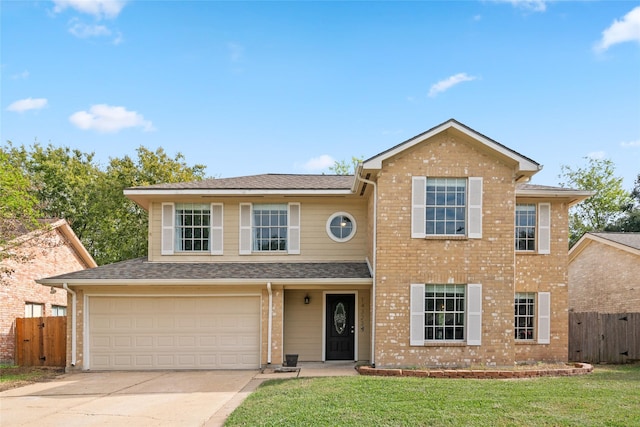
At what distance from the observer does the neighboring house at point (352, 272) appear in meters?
12.8

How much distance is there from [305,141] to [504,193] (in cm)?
1612

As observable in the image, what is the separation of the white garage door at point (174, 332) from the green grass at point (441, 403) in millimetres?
3298

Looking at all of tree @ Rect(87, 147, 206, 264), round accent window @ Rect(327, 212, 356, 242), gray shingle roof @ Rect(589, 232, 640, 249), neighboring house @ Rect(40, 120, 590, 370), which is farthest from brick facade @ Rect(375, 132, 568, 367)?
tree @ Rect(87, 147, 206, 264)

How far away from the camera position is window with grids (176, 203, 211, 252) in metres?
15.4

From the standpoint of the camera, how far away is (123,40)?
1480cm

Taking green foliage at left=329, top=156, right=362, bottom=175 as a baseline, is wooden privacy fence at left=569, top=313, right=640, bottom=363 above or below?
below

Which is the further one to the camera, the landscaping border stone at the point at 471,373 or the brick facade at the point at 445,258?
the brick facade at the point at 445,258

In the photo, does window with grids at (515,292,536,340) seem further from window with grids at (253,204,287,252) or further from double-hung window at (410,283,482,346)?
window with grids at (253,204,287,252)

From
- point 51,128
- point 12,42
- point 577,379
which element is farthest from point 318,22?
point 51,128

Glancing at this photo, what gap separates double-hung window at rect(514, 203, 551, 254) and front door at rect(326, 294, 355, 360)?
5.21 meters

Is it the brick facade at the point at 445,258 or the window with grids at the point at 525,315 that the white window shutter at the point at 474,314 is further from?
the window with grids at the point at 525,315

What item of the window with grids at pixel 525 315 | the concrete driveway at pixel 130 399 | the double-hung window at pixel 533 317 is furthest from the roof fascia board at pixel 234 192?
the double-hung window at pixel 533 317

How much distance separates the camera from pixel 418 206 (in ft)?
42.2

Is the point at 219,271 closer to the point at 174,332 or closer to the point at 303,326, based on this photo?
the point at 174,332
